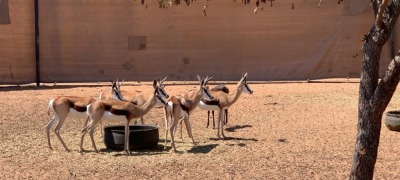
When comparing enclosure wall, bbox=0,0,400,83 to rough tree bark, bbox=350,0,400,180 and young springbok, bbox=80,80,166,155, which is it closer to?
young springbok, bbox=80,80,166,155

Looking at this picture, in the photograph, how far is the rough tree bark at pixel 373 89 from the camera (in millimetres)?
4883

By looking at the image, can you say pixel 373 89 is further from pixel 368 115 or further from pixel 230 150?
pixel 230 150

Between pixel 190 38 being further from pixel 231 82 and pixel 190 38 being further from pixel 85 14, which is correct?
pixel 85 14

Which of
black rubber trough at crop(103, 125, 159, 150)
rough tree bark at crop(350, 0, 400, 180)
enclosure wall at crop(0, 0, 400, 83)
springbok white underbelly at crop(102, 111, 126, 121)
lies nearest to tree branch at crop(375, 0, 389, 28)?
rough tree bark at crop(350, 0, 400, 180)

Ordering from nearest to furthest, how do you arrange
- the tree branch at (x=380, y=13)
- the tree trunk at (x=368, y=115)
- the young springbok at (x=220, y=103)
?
the tree branch at (x=380, y=13), the tree trunk at (x=368, y=115), the young springbok at (x=220, y=103)

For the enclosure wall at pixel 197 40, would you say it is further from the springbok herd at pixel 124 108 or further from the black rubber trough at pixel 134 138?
the black rubber trough at pixel 134 138

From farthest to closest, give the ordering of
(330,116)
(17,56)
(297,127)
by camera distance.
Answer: (17,56) < (330,116) < (297,127)

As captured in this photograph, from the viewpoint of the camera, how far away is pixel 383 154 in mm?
9141

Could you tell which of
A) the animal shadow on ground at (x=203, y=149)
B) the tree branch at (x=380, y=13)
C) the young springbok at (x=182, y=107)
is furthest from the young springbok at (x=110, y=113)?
the tree branch at (x=380, y=13)

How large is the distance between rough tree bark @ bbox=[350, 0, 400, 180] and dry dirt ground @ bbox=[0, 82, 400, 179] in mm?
2526

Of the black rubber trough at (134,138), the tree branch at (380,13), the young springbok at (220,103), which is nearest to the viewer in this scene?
the tree branch at (380,13)

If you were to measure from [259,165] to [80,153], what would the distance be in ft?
9.75

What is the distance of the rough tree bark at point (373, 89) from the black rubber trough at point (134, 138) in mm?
5077

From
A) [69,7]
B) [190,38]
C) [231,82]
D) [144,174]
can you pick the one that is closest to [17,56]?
[69,7]
